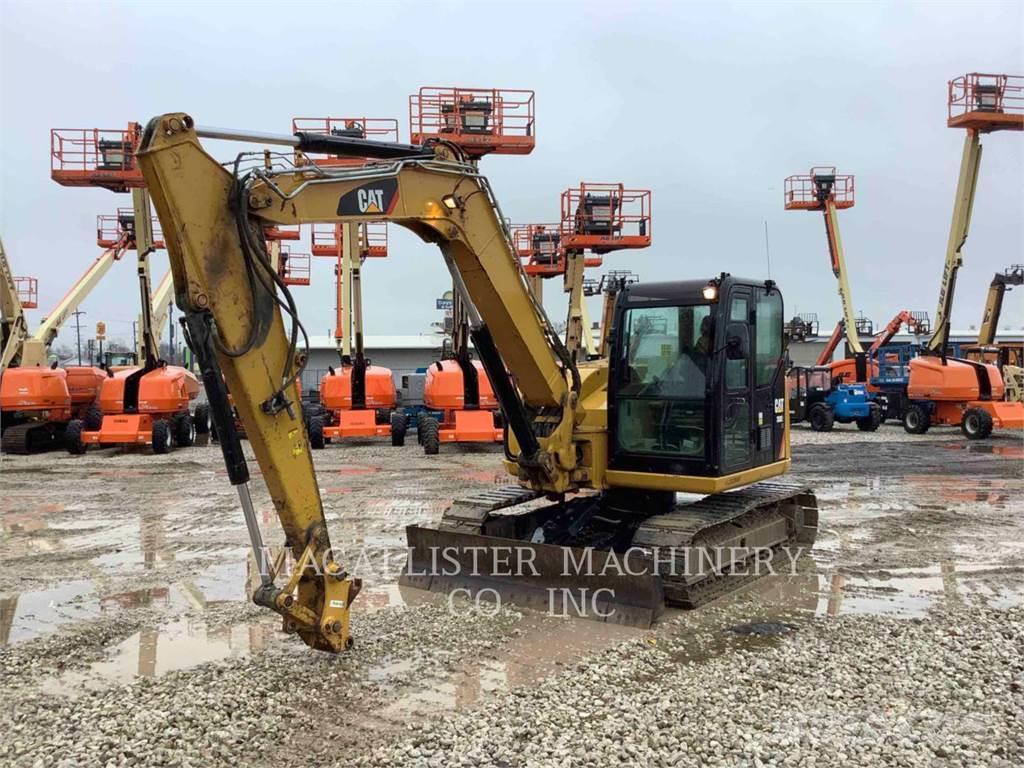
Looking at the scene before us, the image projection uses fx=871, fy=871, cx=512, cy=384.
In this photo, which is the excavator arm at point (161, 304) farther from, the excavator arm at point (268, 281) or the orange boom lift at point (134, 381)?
the excavator arm at point (268, 281)

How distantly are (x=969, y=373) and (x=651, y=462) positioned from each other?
55.4 feet

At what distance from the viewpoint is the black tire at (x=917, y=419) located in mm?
21922

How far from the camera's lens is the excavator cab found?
6.91 meters

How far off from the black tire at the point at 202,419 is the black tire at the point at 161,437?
8.71ft

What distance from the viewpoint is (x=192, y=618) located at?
21.2 feet

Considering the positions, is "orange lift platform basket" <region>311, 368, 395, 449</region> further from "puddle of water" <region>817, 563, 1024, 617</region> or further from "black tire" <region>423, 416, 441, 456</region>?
"puddle of water" <region>817, 563, 1024, 617</region>

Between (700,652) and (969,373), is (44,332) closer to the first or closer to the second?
(700,652)

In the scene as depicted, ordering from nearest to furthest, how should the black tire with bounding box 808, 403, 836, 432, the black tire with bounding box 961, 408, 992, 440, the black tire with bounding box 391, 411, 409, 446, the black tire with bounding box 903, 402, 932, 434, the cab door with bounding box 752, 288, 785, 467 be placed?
the cab door with bounding box 752, 288, 785, 467 < the black tire with bounding box 391, 411, 409, 446 < the black tire with bounding box 961, 408, 992, 440 < the black tire with bounding box 903, 402, 932, 434 < the black tire with bounding box 808, 403, 836, 432

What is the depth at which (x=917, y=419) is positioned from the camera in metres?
22.1

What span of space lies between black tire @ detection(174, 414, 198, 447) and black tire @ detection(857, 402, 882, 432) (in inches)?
672

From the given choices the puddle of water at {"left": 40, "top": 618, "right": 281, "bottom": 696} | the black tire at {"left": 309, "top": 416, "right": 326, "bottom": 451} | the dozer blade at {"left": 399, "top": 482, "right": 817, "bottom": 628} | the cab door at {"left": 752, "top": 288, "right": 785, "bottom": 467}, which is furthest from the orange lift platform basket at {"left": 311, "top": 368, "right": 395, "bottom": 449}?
the puddle of water at {"left": 40, "top": 618, "right": 281, "bottom": 696}

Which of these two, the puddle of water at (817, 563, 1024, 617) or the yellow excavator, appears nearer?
the yellow excavator

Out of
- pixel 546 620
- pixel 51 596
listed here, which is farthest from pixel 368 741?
pixel 51 596

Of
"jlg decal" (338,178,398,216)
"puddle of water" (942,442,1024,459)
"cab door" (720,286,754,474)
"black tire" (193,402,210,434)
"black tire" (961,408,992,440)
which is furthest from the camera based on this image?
"black tire" (193,402,210,434)
